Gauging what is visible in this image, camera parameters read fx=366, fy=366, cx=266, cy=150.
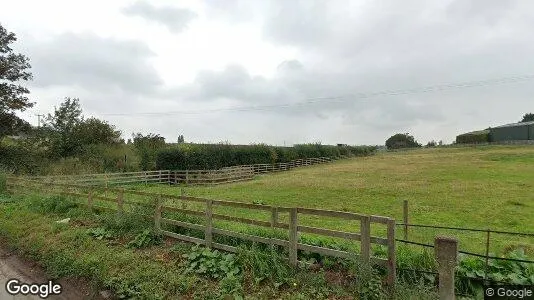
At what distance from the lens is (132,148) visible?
32969 mm

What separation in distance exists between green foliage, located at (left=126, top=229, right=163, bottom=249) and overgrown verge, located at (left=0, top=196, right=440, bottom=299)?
0.02 meters

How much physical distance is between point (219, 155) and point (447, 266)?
30729 millimetres

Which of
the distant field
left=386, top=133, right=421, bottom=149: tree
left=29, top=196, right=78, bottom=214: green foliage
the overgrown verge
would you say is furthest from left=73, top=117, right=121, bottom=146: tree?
left=386, top=133, right=421, bottom=149: tree

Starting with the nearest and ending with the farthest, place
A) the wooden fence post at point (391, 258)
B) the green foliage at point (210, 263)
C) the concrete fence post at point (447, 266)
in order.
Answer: the concrete fence post at point (447, 266), the wooden fence post at point (391, 258), the green foliage at point (210, 263)

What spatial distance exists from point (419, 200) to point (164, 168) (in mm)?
19835

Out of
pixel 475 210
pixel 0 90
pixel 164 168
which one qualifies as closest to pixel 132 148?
pixel 164 168

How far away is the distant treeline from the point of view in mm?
29891

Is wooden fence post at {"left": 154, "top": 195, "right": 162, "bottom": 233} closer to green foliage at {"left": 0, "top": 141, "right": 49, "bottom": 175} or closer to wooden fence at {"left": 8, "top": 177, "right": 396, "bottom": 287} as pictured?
wooden fence at {"left": 8, "top": 177, "right": 396, "bottom": 287}

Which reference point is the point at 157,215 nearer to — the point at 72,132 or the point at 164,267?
the point at 164,267

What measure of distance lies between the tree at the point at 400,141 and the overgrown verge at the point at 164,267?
4648 inches

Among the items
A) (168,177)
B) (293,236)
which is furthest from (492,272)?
(168,177)
